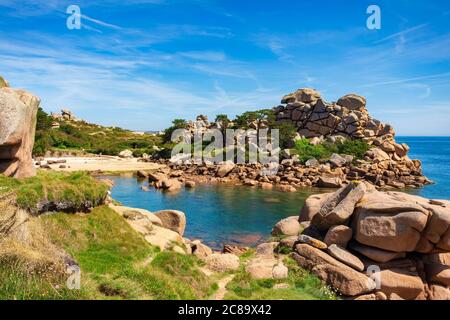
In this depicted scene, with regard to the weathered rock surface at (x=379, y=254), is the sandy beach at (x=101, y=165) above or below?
above

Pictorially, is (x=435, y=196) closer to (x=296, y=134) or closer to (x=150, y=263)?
(x=296, y=134)

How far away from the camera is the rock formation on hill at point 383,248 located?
16.6 m

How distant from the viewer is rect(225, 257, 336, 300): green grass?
15.1 m

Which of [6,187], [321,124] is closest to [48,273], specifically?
[6,187]

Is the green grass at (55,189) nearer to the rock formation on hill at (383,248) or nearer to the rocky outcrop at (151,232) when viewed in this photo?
the rocky outcrop at (151,232)

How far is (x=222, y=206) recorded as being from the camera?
4247 cm

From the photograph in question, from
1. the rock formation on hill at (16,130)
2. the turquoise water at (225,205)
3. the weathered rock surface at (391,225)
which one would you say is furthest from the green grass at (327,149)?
the rock formation on hill at (16,130)

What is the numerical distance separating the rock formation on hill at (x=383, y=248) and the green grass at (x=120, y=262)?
5.91 meters

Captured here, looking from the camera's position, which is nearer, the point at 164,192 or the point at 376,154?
the point at 164,192

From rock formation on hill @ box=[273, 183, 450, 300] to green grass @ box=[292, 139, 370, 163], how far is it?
5182 cm

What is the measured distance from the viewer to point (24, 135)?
1770cm

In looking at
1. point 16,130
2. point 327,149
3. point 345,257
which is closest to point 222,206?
point 345,257

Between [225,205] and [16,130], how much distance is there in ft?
94.2

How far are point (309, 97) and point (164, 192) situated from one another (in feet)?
185
